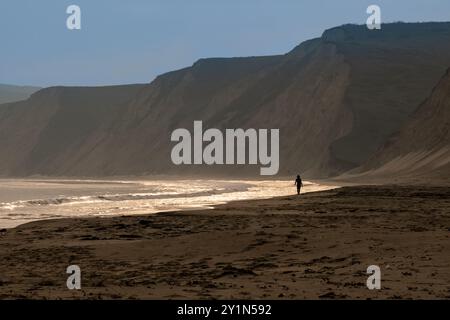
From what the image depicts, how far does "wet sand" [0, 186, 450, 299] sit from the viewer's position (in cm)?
859

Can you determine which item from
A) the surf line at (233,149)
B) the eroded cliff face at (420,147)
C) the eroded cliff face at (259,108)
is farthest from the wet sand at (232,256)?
the surf line at (233,149)

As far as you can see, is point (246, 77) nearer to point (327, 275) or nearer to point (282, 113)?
point (282, 113)

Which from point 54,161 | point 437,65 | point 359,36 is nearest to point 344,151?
point 437,65

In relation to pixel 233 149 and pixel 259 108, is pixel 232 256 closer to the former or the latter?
pixel 233 149

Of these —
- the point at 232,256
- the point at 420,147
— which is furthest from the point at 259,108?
the point at 232,256

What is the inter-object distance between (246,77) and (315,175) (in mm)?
40407

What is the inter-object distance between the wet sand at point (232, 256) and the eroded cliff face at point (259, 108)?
5902cm

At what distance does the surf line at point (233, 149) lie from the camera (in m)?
91.4

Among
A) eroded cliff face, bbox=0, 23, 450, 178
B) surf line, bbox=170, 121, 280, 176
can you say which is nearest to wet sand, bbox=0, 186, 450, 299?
eroded cliff face, bbox=0, 23, 450, 178

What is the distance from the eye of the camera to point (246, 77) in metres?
115

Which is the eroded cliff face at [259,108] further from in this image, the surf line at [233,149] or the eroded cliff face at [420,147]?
the eroded cliff face at [420,147]

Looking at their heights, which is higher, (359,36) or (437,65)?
(359,36)

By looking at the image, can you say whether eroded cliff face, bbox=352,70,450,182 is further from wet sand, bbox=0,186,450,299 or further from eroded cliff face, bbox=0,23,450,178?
wet sand, bbox=0,186,450,299
